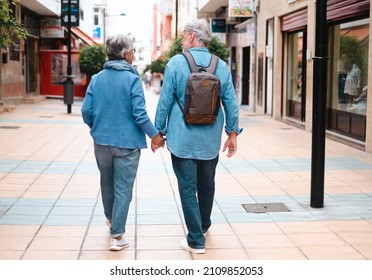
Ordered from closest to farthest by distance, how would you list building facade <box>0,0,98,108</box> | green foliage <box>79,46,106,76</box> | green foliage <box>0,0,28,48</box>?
green foliage <box>0,0,28,48</box> < building facade <box>0,0,98,108</box> < green foliage <box>79,46,106,76</box>

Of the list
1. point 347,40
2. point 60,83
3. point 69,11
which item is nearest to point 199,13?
point 60,83

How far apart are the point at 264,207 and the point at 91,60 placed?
24.5 metres

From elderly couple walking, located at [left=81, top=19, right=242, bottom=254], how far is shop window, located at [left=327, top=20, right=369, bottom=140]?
8.53 meters

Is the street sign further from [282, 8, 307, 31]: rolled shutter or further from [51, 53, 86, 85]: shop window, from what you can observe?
[51, 53, 86, 85]: shop window

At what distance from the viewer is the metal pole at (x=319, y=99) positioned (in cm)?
676

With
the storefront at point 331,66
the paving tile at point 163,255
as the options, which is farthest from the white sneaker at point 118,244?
the storefront at point 331,66

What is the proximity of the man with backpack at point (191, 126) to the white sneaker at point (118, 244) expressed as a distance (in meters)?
0.50

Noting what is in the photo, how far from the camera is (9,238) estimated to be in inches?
225

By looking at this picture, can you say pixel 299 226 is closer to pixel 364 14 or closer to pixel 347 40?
pixel 364 14

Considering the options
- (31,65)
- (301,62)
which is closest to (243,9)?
(301,62)

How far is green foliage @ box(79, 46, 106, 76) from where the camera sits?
30.6 metres

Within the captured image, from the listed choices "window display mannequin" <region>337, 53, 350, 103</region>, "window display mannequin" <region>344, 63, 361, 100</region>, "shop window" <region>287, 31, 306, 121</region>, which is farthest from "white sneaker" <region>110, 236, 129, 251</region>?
"shop window" <region>287, 31, 306, 121</region>

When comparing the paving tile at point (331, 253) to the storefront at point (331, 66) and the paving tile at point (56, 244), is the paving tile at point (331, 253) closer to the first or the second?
the paving tile at point (56, 244)

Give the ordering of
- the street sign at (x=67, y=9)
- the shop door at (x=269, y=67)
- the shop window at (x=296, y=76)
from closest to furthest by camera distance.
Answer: the shop window at (x=296, y=76), the shop door at (x=269, y=67), the street sign at (x=67, y=9)
